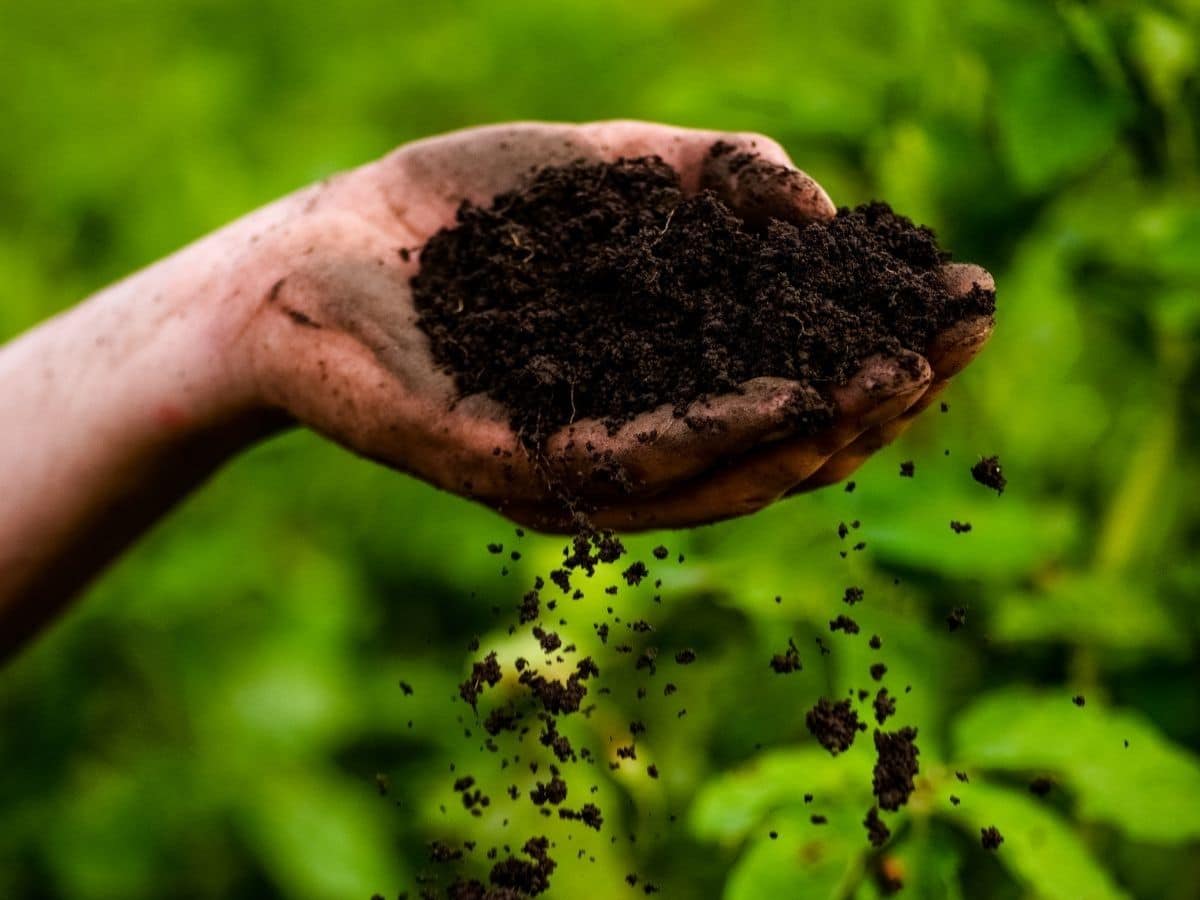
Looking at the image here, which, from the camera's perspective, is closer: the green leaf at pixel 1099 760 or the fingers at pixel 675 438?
the fingers at pixel 675 438

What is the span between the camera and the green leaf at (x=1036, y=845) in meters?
1.22

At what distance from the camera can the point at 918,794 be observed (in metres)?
1.31

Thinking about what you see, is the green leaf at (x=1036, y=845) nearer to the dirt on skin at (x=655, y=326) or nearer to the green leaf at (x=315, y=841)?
the dirt on skin at (x=655, y=326)

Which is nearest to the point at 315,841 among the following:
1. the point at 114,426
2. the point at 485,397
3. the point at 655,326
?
the point at 114,426

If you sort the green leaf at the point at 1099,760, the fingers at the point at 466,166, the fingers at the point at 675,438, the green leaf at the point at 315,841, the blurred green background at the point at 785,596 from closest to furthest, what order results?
the fingers at the point at 675,438
the green leaf at the point at 1099,760
the blurred green background at the point at 785,596
the fingers at the point at 466,166
the green leaf at the point at 315,841

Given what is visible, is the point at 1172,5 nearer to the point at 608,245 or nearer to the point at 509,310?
the point at 608,245

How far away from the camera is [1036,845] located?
1.24 meters

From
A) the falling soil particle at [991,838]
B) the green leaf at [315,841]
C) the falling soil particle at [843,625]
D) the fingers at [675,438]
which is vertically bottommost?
the green leaf at [315,841]

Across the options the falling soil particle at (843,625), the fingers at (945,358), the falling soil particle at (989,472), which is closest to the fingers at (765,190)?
the fingers at (945,358)

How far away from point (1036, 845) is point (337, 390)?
840 millimetres

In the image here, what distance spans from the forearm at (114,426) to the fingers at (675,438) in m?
0.48

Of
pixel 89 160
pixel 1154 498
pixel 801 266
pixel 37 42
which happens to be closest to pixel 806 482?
pixel 801 266

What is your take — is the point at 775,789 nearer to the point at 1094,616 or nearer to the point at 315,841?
the point at 1094,616

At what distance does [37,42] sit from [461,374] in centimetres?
303
